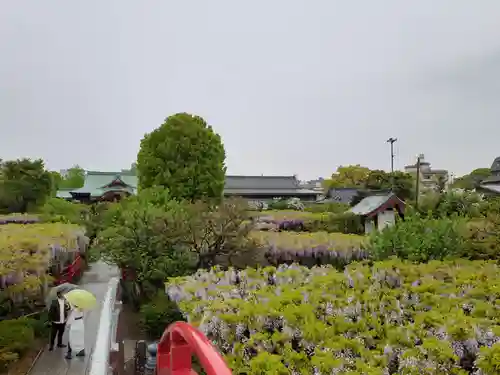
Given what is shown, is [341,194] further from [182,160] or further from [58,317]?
[58,317]

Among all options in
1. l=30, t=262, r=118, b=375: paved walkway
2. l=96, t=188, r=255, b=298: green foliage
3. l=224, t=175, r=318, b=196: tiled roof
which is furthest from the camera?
l=224, t=175, r=318, b=196: tiled roof

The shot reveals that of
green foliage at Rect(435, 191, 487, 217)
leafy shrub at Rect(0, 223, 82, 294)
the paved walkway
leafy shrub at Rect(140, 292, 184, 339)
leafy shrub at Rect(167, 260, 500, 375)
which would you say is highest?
green foliage at Rect(435, 191, 487, 217)

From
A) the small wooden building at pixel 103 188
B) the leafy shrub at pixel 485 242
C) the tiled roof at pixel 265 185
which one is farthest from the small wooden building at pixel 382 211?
the tiled roof at pixel 265 185

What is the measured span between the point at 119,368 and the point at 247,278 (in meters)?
2.34

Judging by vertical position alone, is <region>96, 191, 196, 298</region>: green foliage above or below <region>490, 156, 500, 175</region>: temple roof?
below

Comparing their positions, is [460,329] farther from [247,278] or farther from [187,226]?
[187,226]

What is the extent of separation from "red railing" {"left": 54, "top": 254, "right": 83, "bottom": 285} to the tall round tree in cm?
694

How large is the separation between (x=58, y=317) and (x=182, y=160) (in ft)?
52.9

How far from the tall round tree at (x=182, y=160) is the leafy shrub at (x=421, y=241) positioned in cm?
1420

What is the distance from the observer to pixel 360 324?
3438 mm

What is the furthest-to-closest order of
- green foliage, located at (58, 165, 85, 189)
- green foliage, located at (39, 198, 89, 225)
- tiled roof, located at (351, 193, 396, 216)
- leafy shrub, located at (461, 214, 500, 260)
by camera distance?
green foliage, located at (58, 165, 85, 189), tiled roof, located at (351, 193, 396, 216), green foliage, located at (39, 198, 89, 225), leafy shrub, located at (461, 214, 500, 260)

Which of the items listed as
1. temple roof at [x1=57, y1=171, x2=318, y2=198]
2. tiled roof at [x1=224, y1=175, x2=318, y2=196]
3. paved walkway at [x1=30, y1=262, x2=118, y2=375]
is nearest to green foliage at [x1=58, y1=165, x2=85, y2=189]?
temple roof at [x1=57, y1=171, x2=318, y2=198]

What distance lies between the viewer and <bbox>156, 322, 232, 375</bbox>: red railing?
226 centimetres

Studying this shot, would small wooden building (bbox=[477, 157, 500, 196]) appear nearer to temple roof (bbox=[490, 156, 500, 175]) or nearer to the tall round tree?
temple roof (bbox=[490, 156, 500, 175])
